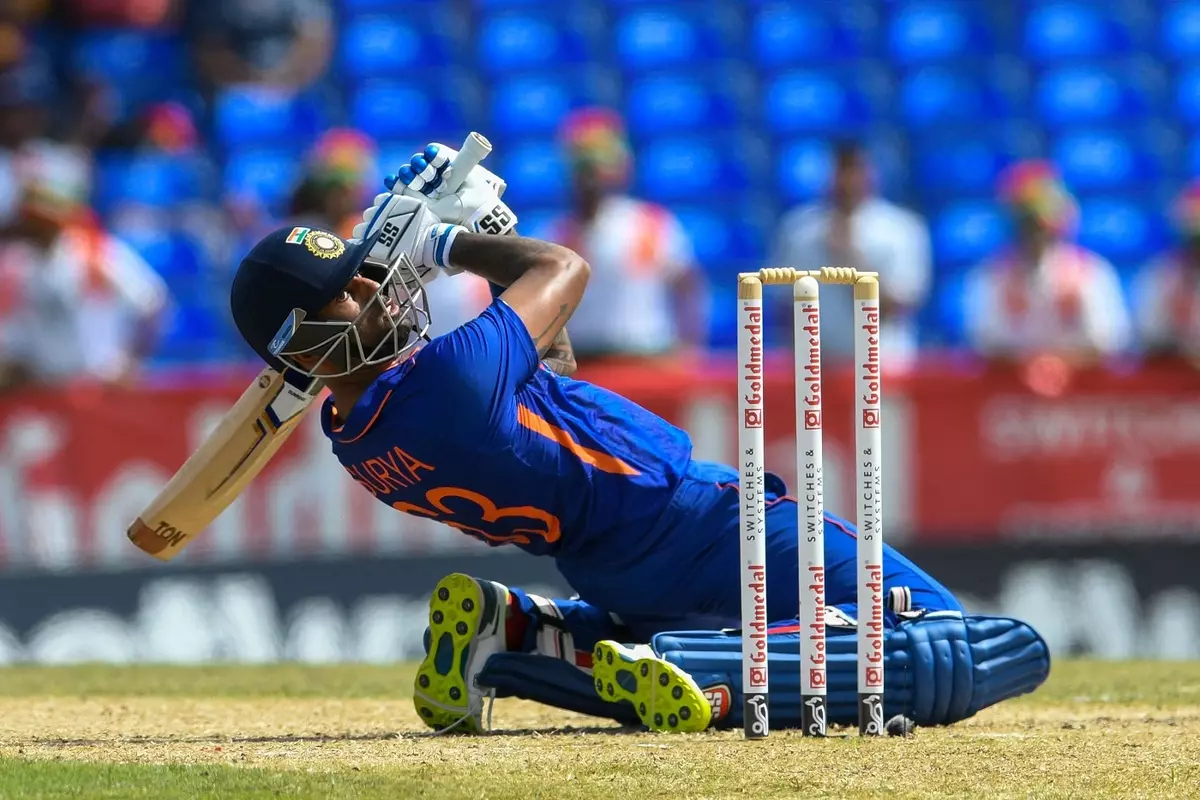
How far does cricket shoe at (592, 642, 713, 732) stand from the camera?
4.68 m

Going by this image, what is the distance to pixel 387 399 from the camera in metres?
4.62

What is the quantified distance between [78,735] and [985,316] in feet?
19.2

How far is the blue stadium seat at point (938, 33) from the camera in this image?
40.4ft

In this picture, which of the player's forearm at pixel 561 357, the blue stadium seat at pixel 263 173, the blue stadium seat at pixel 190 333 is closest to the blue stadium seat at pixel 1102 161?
the blue stadium seat at pixel 263 173

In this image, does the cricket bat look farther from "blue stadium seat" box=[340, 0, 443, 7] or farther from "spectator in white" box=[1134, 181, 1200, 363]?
"blue stadium seat" box=[340, 0, 443, 7]

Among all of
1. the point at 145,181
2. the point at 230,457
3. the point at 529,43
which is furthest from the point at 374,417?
the point at 529,43

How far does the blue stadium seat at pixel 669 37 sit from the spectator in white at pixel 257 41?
7.24 ft

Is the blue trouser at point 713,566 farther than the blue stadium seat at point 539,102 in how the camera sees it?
No

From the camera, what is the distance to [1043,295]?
938cm

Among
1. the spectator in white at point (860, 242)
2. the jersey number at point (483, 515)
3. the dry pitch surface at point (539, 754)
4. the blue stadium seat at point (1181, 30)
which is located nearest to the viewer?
the dry pitch surface at point (539, 754)

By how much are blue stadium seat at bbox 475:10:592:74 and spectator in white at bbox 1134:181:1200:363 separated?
4.92m

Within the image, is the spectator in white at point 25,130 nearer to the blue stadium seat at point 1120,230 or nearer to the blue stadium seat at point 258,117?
the blue stadium seat at point 258,117

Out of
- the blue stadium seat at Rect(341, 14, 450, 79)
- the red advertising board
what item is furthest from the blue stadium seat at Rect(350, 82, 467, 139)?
the red advertising board

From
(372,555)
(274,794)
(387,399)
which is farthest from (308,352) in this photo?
(372,555)
